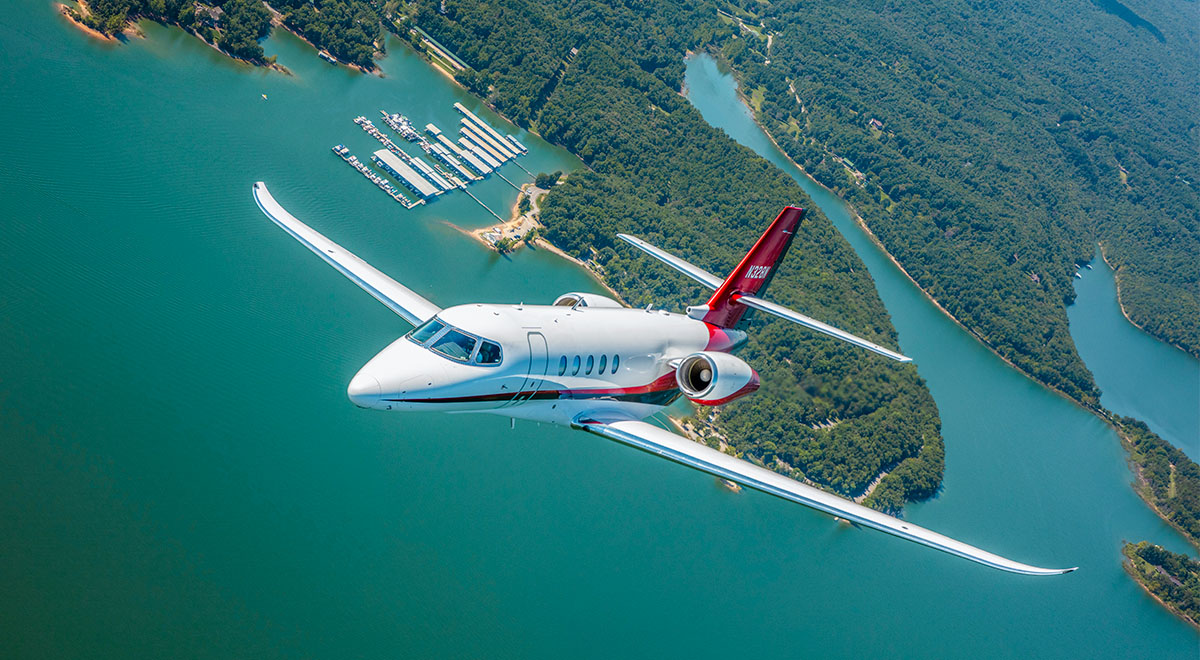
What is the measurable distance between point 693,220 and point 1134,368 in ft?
239

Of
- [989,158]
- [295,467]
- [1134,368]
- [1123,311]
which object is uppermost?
[989,158]

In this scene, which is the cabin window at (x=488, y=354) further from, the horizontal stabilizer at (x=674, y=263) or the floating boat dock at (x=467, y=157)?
the floating boat dock at (x=467, y=157)

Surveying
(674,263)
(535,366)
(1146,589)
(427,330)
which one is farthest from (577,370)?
(1146,589)

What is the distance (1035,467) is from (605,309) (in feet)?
218

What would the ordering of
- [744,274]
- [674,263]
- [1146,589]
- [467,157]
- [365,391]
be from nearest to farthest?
1. [365,391]
2. [674,263]
3. [744,274]
4. [1146,589]
5. [467,157]

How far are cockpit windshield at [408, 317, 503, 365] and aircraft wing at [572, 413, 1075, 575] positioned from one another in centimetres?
497

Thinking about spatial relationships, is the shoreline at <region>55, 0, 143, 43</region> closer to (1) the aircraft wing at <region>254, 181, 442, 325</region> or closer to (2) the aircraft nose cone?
(1) the aircraft wing at <region>254, 181, 442, 325</region>

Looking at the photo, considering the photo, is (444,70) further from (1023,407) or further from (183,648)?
(1023,407)

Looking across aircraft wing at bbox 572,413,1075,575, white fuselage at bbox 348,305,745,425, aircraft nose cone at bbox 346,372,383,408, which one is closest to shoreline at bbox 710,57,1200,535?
aircraft wing at bbox 572,413,1075,575

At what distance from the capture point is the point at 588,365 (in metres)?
26.4

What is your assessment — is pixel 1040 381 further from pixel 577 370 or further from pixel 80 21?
pixel 80 21

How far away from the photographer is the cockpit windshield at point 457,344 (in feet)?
77.1

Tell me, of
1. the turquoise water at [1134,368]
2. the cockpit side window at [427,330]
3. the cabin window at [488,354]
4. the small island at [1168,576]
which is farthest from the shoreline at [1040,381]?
the cockpit side window at [427,330]

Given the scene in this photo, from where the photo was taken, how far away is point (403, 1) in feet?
282
